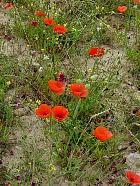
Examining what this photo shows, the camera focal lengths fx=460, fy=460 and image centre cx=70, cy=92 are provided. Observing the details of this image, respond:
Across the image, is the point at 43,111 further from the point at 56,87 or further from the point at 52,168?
the point at 52,168

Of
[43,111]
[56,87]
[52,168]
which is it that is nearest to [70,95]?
[56,87]

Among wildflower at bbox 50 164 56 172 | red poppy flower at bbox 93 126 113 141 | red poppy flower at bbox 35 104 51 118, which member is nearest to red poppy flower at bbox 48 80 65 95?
red poppy flower at bbox 35 104 51 118

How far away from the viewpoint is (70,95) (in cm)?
378

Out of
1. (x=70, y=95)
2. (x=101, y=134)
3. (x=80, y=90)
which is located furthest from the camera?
(x=70, y=95)

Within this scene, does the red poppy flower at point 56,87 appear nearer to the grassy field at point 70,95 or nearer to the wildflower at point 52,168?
the grassy field at point 70,95

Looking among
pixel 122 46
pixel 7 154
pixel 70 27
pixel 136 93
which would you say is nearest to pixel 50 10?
pixel 70 27

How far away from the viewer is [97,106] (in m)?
3.70

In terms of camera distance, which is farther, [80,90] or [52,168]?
[80,90]

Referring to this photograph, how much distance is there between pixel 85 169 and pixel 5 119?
2.44 ft

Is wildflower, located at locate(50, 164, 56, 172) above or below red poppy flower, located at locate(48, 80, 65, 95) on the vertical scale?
below

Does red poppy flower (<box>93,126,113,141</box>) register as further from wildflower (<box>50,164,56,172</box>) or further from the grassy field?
wildflower (<box>50,164,56,172</box>)

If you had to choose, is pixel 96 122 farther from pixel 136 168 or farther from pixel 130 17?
pixel 130 17

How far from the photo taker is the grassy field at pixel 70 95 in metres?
3.22

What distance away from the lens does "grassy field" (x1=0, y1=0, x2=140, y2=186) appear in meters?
3.22
